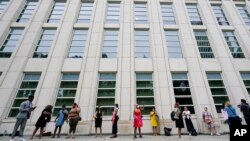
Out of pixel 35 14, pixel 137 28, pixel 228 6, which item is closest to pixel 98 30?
pixel 137 28

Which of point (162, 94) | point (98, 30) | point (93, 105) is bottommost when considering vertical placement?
point (93, 105)

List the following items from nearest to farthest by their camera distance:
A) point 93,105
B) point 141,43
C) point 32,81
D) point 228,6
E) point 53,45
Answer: point 93,105 → point 32,81 → point 53,45 → point 141,43 → point 228,6

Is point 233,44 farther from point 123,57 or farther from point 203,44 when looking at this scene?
point 123,57

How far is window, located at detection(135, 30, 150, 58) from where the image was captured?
15986 millimetres

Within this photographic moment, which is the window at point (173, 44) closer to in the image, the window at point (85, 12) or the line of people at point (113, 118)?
the line of people at point (113, 118)

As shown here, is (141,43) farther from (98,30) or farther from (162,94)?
(162,94)

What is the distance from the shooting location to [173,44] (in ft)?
55.2

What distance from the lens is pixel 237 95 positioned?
548 inches

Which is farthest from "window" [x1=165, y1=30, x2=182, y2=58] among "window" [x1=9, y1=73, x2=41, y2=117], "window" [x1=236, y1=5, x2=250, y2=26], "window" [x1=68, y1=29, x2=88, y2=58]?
"window" [x1=9, y1=73, x2=41, y2=117]

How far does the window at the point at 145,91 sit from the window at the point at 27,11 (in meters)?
11.7

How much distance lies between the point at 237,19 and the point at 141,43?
9.68m

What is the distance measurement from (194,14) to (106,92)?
12029 millimetres

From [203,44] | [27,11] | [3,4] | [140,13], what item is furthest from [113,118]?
[3,4]

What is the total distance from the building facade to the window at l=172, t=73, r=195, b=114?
0.07 m
